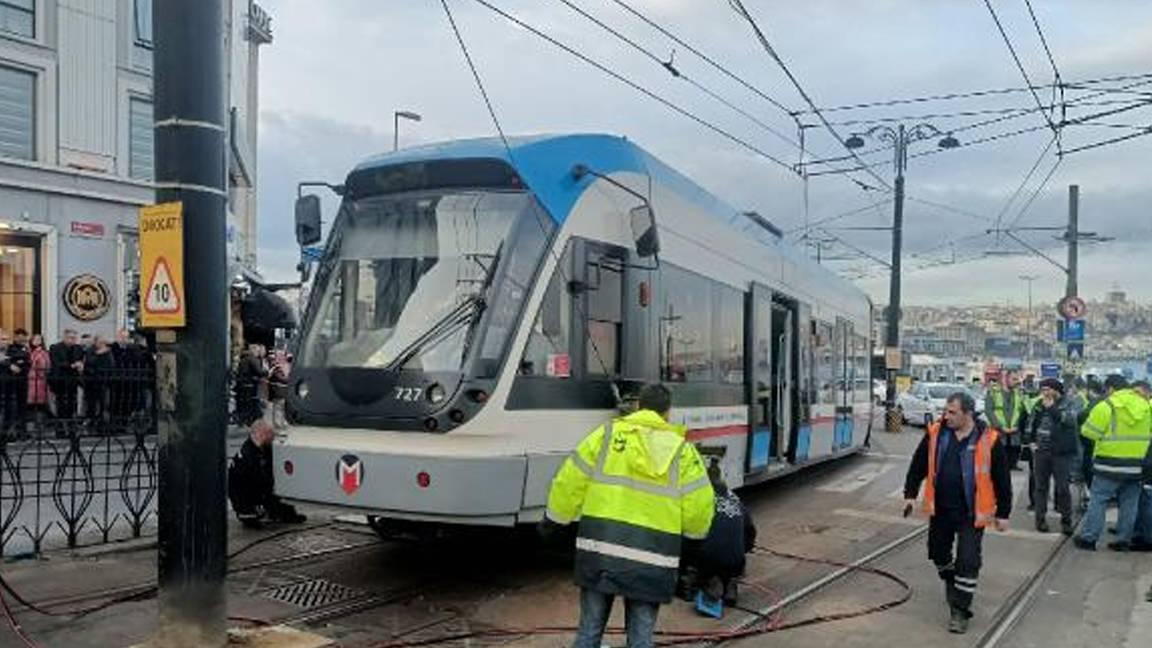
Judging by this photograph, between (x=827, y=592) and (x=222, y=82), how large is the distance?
5814mm

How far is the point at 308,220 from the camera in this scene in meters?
8.88

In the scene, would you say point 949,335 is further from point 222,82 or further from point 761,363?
point 222,82

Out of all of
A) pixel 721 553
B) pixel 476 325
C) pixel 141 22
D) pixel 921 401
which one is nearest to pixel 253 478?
pixel 476 325

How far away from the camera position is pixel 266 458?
1027 centimetres

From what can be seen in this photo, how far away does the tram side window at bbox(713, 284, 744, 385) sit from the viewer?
11383 millimetres

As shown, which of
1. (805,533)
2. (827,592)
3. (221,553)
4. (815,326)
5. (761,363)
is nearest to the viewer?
(221,553)

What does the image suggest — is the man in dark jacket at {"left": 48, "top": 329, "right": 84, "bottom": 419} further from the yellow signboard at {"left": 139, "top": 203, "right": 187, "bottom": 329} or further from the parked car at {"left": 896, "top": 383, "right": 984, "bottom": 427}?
the parked car at {"left": 896, "top": 383, "right": 984, "bottom": 427}

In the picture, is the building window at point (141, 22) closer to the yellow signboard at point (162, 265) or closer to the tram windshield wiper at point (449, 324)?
the tram windshield wiper at point (449, 324)

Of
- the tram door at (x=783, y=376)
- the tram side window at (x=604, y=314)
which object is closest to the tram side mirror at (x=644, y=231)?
the tram side window at (x=604, y=314)

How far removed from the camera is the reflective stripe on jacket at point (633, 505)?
17.2ft

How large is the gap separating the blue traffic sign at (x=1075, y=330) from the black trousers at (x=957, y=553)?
64.4ft

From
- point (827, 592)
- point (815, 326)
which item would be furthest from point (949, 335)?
point (827, 592)

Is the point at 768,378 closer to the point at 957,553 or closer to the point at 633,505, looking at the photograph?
the point at 957,553

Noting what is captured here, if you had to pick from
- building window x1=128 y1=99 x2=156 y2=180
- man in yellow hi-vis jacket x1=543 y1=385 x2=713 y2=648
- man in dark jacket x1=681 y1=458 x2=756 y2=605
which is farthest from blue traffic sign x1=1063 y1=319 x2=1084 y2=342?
man in yellow hi-vis jacket x1=543 y1=385 x2=713 y2=648
